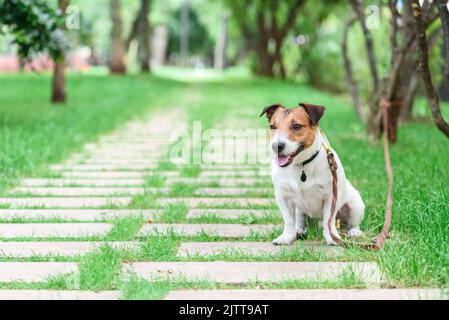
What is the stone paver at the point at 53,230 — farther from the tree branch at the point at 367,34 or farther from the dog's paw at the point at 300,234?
the tree branch at the point at 367,34

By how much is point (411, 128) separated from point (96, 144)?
213 inches

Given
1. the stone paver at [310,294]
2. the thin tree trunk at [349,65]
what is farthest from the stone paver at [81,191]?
the thin tree trunk at [349,65]

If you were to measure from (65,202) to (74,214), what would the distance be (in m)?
0.56

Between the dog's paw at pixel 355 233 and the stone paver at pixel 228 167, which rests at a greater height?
the stone paver at pixel 228 167

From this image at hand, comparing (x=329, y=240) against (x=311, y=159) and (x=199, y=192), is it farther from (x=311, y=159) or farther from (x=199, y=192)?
(x=199, y=192)

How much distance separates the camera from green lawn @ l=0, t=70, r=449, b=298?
4.12 m

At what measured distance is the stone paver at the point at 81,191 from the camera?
22.5 feet

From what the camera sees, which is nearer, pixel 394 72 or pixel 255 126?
pixel 394 72

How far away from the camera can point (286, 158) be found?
461cm

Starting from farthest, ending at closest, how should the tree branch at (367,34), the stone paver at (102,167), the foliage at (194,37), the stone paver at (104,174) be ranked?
the foliage at (194,37)
the tree branch at (367,34)
the stone paver at (102,167)
the stone paver at (104,174)

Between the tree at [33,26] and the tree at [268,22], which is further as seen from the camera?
the tree at [268,22]

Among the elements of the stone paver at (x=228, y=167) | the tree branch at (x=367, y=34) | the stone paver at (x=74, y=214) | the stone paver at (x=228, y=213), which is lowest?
the stone paver at (x=74, y=214)

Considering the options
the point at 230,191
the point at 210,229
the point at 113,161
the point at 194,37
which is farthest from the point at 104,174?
the point at 194,37
